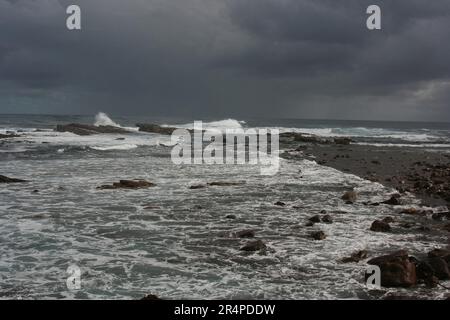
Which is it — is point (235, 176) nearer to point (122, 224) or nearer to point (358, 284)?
point (122, 224)

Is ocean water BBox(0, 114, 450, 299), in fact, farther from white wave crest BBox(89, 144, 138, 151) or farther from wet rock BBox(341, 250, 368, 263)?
white wave crest BBox(89, 144, 138, 151)

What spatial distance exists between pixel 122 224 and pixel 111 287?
3.95 meters

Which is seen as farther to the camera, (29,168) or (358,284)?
(29,168)

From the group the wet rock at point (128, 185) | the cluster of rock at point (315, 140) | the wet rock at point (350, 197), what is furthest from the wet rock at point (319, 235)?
the cluster of rock at point (315, 140)

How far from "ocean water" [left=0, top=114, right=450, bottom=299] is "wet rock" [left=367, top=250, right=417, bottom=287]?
264mm

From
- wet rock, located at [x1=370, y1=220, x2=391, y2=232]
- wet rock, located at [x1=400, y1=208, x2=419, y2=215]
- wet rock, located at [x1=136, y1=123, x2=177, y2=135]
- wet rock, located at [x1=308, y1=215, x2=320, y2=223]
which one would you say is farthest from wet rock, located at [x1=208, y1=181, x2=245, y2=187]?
wet rock, located at [x1=136, y1=123, x2=177, y2=135]

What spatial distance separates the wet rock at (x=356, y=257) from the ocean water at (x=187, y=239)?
165 mm

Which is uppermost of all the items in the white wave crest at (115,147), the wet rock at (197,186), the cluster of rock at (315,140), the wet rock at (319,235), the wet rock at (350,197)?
the cluster of rock at (315,140)

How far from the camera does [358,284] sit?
7055mm

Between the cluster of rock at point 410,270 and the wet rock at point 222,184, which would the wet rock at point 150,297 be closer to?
the cluster of rock at point 410,270

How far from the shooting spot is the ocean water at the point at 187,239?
22.8ft

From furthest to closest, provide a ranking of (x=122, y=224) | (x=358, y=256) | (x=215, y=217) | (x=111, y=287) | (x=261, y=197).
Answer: (x=261, y=197), (x=215, y=217), (x=122, y=224), (x=358, y=256), (x=111, y=287)
